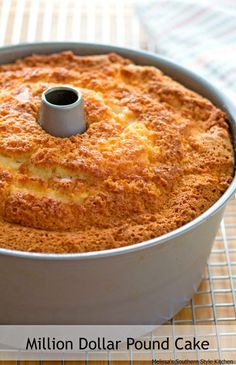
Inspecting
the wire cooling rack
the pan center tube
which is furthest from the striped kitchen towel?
the pan center tube

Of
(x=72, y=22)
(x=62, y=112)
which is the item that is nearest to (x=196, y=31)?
(x=72, y=22)

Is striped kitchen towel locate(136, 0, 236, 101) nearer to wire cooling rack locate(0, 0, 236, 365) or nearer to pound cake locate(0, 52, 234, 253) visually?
wire cooling rack locate(0, 0, 236, 365)

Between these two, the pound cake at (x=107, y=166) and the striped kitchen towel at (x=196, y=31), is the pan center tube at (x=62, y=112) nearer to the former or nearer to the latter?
the pound cake at (x=107, y=166)

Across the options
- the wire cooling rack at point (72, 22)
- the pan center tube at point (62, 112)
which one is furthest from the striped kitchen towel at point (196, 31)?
the pan center tube at point (62, 112)

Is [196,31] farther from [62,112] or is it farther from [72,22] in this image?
[62,112]

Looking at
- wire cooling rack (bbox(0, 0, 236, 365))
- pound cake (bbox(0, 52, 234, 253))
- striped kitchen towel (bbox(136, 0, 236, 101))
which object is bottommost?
pound cake (bbox(0, 52, 234, 253))

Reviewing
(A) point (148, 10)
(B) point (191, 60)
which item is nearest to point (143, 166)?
(B) point (191, 60)
